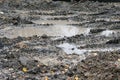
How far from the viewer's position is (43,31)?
14.7m

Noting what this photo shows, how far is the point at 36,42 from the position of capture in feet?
41.2

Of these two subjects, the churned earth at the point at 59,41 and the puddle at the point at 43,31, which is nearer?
the churned earth at the point at 59,41

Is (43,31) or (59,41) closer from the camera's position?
(59,41)

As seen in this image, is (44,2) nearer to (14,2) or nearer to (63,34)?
(14,2)

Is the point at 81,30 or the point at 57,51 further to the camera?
the point at 81,30

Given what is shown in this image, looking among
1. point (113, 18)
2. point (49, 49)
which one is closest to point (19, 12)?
point (113, 18)

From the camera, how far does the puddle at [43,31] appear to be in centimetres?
1414

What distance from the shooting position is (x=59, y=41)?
12.9m

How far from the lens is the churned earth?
29.5 feet

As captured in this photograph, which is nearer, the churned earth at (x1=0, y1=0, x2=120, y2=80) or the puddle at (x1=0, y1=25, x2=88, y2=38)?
the churned earth at (x1=0, y1=0, x2=120, y2=80)

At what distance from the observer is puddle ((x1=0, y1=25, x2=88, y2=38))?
14141 mm

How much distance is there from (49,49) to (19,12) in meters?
8.51

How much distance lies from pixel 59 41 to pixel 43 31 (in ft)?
6.67

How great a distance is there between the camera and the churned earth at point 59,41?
9.00 m
